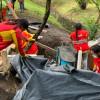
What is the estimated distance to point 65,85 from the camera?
7898mm

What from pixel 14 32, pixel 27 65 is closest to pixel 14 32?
pixel 14 32

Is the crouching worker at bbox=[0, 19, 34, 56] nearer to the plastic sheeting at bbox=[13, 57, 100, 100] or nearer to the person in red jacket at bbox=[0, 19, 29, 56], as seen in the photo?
the person in red jacket at bbox=[0, 19, 29, 56]

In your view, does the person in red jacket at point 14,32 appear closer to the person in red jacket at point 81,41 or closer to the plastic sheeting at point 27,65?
the plastic sheeting at point 27,65

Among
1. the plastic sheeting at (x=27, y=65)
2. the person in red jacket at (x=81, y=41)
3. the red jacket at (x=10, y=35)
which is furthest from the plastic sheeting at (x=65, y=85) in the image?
the person in red jacket at (x=81, y=41)

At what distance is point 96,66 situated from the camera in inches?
387

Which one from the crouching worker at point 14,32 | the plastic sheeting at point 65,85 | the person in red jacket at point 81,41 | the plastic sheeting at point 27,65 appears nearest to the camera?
the plastic sheeting at point 65,85

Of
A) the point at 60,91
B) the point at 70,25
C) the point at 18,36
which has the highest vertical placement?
the point at 18,36

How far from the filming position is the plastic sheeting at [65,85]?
307 inches

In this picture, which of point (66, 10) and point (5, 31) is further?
point (66, 10)

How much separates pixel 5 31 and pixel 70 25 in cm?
1639

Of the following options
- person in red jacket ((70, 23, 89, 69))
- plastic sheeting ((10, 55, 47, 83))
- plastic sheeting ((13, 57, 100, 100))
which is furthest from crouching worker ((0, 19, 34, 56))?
person in red jacket ((70, 23, 89, 69))

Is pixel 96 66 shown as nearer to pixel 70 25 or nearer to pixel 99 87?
pixel 99 87

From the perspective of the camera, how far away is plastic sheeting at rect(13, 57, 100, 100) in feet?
25.6

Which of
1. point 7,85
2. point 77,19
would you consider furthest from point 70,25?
point 7,85
